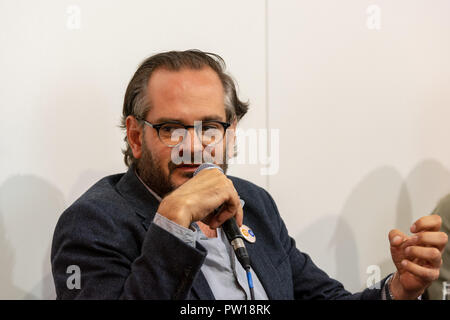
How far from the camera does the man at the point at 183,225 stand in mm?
1133

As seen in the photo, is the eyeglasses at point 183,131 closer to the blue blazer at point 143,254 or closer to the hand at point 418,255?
the blue blazer at point 143,254

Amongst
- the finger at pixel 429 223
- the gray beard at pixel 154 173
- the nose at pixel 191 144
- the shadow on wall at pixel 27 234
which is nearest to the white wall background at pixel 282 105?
the shadow on wall at pixel 27 234

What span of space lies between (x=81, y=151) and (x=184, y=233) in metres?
0.84

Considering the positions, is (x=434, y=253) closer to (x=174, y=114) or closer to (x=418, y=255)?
(x=418, y=255)

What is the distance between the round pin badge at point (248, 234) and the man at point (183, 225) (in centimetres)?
2

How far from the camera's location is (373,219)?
2.14 m

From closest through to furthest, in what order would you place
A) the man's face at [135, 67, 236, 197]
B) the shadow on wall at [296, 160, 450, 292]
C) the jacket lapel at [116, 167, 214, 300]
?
1. the jacket lapel at [116, 167, 214, 300]
2. the man's face at [135, 67, 236, 197]
3. the shadow on wall at [296, 160, 450, 292]

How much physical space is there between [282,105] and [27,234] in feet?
3.49

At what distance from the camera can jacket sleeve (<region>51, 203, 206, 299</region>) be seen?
1117 mm

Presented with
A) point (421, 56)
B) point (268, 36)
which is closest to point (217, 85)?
point (268, 36)

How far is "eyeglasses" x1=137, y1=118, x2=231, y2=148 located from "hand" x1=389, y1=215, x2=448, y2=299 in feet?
1.86

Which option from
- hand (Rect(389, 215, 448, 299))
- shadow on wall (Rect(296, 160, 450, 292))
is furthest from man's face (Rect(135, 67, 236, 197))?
shadow on wall (Rect(296, 160, 450, 292))

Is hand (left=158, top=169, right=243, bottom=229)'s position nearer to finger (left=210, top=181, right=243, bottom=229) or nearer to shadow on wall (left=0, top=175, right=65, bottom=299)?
finger (left=210, top=181, right=243, bottom=229)
